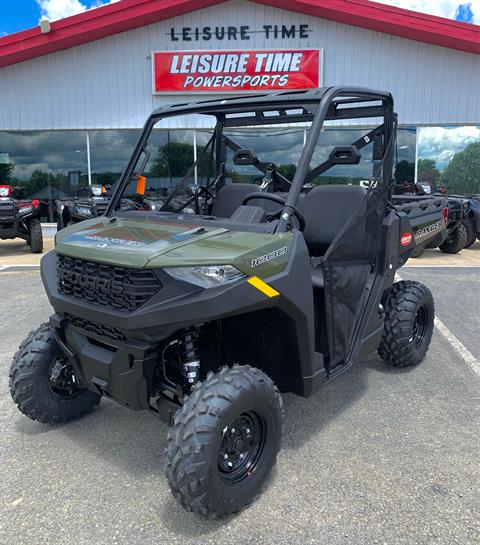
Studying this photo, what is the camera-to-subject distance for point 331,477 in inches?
104

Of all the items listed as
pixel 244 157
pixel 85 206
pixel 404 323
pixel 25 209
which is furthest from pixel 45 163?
pixel 404 323

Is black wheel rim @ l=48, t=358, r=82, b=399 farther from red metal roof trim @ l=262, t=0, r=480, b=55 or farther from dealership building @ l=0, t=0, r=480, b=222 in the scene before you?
red metal roof trim @ l=262, t=0, r=480, b=55

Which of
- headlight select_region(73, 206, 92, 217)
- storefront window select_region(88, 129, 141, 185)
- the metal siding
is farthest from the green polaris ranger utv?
storefront window select_region(88, 129, 141, 185)

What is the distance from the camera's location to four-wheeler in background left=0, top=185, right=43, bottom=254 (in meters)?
9.99

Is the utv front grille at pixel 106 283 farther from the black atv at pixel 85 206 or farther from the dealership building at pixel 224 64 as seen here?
the dealership building at pixel 224 64

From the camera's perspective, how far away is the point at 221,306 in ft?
7.38

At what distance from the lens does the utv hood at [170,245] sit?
2268mm

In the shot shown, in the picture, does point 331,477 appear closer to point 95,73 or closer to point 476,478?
point 476,478

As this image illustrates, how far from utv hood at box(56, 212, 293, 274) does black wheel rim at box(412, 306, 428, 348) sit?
2064 millimetres

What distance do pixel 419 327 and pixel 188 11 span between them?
34.8 feet

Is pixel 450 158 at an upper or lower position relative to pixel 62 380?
upper

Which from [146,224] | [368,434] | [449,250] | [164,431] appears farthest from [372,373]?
[449,250]

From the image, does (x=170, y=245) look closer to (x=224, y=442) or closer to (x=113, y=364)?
(x=113, y=364)

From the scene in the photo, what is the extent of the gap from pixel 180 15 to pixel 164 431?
37.6 feet
